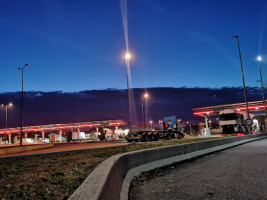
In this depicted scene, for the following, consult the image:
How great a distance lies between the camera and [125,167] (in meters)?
7.16

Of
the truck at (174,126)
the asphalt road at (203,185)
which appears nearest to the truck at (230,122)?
the truck at (174,126)

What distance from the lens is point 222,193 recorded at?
214 inches

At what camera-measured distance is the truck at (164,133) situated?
31438 millimetres

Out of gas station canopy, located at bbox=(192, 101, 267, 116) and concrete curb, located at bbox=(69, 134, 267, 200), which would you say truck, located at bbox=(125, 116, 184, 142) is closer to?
concrete curb, located at bbox=(69, 134, 267, 200)

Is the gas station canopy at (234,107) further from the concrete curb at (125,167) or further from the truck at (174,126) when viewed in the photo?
the concrete curb at (125,167)

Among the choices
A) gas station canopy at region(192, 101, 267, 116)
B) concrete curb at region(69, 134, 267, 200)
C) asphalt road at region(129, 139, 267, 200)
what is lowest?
asphalt road at region(129, 139, 267, 200)

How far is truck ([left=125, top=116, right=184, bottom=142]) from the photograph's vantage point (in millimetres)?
31438

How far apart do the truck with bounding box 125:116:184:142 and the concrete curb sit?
1577 cm

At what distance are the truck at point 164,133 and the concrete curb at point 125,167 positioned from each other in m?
15.8

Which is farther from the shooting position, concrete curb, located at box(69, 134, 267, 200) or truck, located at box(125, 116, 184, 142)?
truck, located at box(125, 116, 184, 142)

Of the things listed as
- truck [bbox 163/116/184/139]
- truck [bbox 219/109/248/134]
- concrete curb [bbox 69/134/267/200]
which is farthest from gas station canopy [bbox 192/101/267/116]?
concrete curb [bbox 69/134/267/200]

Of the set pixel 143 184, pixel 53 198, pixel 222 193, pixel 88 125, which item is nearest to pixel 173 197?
pixel 222 193

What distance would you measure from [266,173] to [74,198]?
6.66 meters

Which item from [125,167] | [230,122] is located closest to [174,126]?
[230,122]
